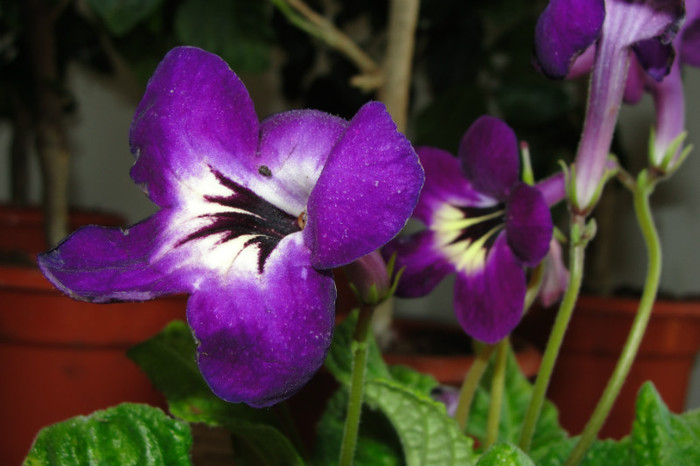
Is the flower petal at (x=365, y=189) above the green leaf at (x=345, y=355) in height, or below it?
above

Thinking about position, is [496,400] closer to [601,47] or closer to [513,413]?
[513,413]

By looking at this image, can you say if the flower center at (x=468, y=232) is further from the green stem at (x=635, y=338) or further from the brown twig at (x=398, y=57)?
the brown twig at (x=398, y=57)

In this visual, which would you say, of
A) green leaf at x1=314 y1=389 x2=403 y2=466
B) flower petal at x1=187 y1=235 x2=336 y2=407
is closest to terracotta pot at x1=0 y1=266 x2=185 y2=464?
green leaf at x1=314 y1=389 x2=403 y2=466

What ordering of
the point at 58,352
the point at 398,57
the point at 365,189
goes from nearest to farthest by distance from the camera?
the point at 365,189 → the point at 398,57 → the point at 58,352

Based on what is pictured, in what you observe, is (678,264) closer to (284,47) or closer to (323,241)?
(284,47)

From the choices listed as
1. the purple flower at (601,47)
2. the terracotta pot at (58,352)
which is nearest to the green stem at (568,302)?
the purple flower at (601,47)

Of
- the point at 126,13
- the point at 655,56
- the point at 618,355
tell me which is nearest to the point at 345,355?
the point at 655,56
